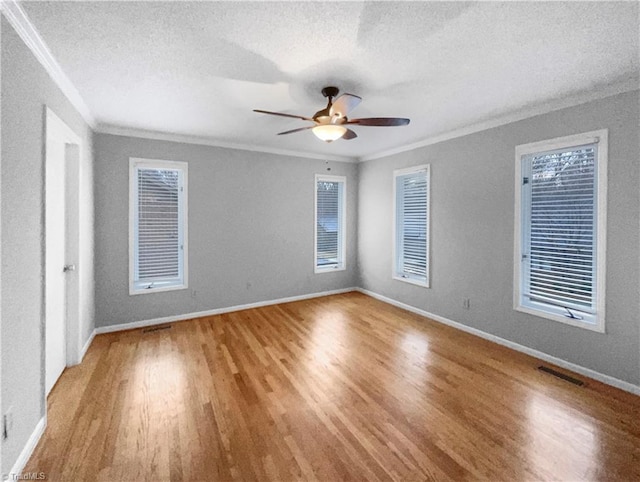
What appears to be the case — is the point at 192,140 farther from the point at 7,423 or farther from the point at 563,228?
the point at 563,228

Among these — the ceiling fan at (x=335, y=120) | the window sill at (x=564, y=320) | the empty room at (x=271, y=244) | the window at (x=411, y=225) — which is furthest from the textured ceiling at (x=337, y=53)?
the window sill at (x=564, y=320)

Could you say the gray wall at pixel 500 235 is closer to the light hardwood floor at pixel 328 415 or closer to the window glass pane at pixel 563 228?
the window glass pane at pixel 563 228

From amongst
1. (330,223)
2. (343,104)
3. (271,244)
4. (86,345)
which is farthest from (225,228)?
(343,104)

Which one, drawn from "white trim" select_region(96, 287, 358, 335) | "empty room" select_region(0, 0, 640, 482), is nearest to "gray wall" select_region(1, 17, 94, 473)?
"empty room" select_region(0, 0, 640, 482)

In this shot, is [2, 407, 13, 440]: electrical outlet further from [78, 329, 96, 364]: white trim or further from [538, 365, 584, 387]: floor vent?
[538, 365, 584, 387]: floor vent

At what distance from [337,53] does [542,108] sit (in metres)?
2.42

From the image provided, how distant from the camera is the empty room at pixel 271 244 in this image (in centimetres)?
175

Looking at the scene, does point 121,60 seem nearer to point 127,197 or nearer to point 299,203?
point 127,197

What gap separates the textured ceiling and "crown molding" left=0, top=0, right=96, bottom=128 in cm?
5

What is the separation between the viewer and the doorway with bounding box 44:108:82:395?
2467mm

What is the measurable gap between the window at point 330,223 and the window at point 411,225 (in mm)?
1192

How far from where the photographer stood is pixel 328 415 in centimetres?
218

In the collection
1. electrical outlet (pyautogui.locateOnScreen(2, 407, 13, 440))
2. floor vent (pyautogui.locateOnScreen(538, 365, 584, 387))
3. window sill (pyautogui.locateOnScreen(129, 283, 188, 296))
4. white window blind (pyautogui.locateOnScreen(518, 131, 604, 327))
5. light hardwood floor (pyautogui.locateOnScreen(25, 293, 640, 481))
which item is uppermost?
white window blind (pyautogui.locateOnScreen(518, 131, 604, 327))

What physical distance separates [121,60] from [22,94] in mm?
714
